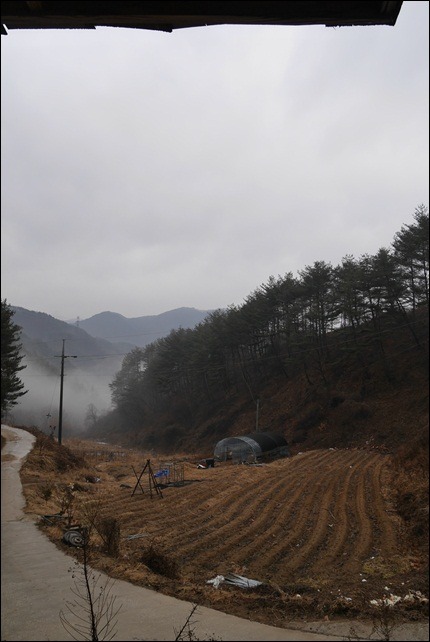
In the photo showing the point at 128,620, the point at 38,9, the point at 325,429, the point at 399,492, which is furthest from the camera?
the point at 325,429

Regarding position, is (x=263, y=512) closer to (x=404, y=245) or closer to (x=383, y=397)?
(x=383, y=397)

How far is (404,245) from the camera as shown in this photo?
2.77 meters

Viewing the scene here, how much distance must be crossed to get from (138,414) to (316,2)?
6542 mm

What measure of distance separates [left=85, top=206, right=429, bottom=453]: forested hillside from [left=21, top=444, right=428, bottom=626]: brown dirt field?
1.78 feet

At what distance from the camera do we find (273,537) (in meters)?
7.83

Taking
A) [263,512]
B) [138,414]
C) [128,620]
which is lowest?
[263,512]

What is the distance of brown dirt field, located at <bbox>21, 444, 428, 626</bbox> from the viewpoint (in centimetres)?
390

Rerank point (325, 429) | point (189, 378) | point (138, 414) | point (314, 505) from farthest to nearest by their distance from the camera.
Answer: point (314, 505)
point (138, 414)
point (189, 378)
point (325, 429)

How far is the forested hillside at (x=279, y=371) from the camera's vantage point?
3.67 meters

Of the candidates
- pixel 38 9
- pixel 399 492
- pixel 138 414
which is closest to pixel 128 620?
pixel 399 492

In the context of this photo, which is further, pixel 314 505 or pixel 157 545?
pixel 314 505

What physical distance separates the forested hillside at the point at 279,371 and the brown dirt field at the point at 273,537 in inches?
21.3

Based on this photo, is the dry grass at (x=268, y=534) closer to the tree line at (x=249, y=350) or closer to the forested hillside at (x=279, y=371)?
the forested hillside at (x=279, y=371)

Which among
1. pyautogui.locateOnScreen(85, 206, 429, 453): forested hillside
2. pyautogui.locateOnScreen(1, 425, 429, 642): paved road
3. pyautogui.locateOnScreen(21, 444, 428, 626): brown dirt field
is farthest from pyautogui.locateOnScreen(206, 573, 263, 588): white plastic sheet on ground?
pyautogui.locateOnScreen(85, 206, 429, 453): forested hillside
